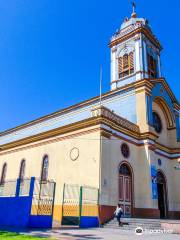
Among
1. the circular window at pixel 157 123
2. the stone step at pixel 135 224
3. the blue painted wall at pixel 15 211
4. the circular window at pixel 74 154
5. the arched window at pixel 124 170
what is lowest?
the stone step at pixel 135 224

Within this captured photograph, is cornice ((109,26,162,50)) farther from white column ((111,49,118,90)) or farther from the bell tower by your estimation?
white column ((111,49,118,90))

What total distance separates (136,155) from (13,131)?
18.8m

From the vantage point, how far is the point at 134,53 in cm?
2836

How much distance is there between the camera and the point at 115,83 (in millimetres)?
28406

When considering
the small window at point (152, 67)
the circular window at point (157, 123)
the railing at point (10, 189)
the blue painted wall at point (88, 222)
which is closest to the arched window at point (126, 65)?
the small window at point (152, 67)

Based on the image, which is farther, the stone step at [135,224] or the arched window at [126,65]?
the arched window at [126,65]

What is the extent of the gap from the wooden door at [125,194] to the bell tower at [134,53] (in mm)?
11281

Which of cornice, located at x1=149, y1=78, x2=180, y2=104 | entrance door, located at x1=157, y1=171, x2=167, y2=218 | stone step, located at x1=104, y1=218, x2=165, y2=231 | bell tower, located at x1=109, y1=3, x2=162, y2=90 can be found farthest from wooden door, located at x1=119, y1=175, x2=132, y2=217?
bell tower, located at x1=109, y1=3, x2=162, y2=90

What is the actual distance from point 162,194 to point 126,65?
14038 millimetres

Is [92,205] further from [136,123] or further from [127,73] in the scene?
[127,73]

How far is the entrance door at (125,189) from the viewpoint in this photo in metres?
19.2

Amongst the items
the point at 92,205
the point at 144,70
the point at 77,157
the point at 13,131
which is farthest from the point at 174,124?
the point at 13,131

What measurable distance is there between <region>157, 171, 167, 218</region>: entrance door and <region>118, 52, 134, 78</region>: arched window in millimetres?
11224

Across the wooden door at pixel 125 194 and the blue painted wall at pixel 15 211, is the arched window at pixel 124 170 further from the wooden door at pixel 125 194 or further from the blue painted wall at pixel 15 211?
the blue painted wall at pixel 15 211
